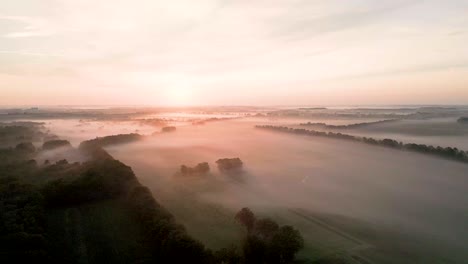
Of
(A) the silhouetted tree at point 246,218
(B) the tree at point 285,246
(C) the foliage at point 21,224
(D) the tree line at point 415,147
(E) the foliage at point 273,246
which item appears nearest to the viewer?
(C) the foliage at point 21,224

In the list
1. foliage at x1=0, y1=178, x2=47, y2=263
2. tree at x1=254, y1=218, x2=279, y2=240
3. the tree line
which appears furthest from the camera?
the tree line

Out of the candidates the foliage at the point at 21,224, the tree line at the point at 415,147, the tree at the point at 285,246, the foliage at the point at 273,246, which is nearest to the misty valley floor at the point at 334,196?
the tree at the point at 285,246

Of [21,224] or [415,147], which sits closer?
[21,224]

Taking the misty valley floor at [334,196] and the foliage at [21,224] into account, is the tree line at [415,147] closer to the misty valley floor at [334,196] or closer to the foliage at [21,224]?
the misty valley floor at [334,196]

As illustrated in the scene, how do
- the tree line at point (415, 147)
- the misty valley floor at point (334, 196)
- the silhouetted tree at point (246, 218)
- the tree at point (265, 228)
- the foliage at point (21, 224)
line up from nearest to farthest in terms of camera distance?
the foliage at point (21, 224) < the tree at point (265, 228) < the misty valley floor at point (334, 196) < the silhouetted tree at point (246, 218) < the tree line at point (415, 147)

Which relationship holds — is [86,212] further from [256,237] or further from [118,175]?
[256,237]

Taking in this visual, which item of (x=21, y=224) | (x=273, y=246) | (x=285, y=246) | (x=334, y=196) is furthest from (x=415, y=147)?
(x=21, y=224)

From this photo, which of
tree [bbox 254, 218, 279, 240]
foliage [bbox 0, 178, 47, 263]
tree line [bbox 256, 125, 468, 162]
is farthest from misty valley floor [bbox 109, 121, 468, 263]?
foliage [bbox 0, 178, 47, 263]

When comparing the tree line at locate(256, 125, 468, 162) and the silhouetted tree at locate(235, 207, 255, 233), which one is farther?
the tree line at locate(256, 125, 468, 162)

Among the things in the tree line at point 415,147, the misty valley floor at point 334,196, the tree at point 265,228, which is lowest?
the misty valley floor at point 334,196

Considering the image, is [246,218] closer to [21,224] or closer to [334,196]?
[334,196]

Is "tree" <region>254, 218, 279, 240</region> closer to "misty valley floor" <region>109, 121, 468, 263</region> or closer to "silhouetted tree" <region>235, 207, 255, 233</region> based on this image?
"silhouetted tree" <region>235, 207, 255, 233</region>

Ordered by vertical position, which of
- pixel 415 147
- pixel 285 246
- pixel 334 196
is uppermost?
pixel 415 147
